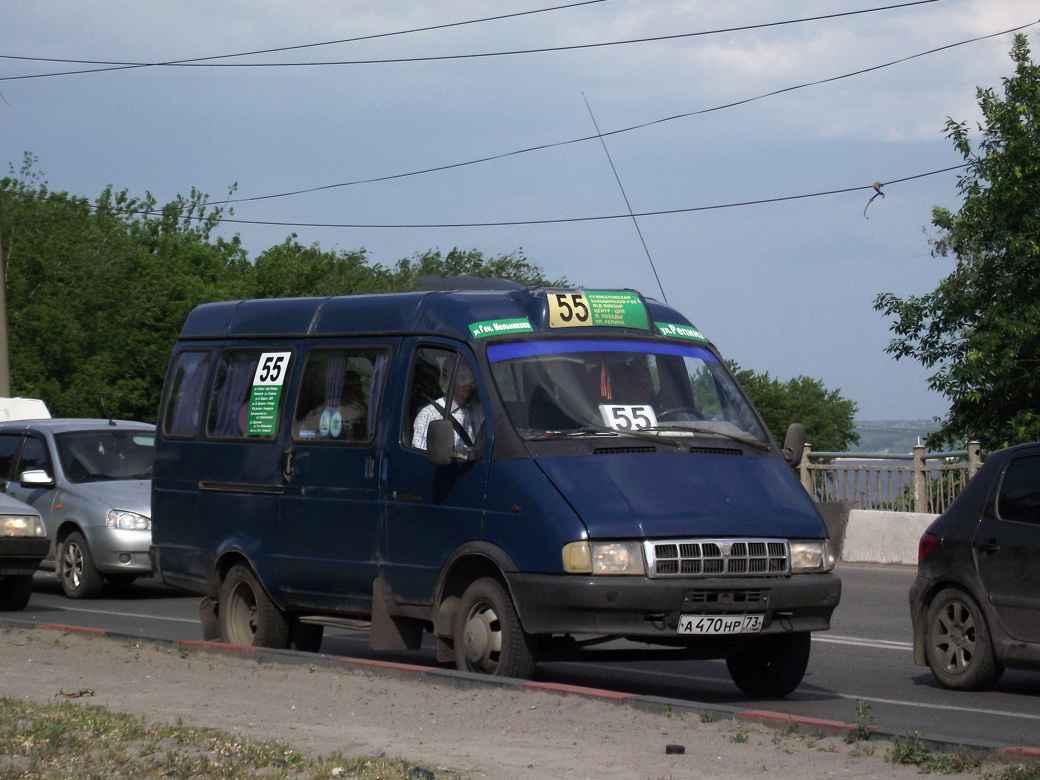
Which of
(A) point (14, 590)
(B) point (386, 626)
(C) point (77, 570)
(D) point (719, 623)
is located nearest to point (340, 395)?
(B) point (386, 626)

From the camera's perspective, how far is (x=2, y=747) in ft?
21.1

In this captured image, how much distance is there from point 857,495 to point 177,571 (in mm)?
13381

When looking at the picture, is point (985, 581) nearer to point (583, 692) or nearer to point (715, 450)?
point (715, 450)


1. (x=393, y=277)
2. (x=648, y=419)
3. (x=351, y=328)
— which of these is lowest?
(x=648, y=419)

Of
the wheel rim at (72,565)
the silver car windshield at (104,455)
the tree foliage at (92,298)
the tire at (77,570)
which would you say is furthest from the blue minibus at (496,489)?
the tree foliage at (92,298)

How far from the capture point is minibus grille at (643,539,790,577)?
26.0 feet

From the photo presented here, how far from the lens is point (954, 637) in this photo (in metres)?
9.59

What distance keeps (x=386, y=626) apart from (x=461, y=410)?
146cm

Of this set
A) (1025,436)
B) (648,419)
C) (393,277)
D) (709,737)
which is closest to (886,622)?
(648,419)

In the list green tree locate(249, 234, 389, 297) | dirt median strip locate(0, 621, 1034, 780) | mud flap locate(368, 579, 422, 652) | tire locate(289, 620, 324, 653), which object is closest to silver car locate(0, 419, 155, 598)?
tire locate(289, 620, 324, 653)

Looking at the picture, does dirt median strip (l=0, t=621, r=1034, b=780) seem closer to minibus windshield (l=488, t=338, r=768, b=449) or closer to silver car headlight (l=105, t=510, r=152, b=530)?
minibus windshield (l=488, t=338, r=768, b=449)

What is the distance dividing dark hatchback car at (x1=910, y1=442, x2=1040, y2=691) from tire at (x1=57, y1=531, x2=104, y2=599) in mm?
9178

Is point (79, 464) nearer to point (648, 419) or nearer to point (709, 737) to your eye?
point (648, 419)

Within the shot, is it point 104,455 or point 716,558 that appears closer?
point 716,558
